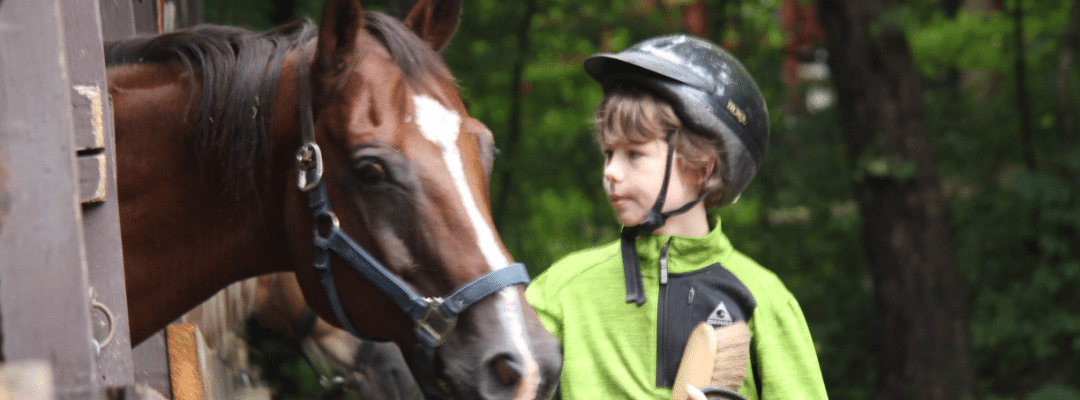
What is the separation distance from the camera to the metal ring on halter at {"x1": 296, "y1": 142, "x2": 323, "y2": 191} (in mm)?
1935

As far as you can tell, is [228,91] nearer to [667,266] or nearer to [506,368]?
[506,368]

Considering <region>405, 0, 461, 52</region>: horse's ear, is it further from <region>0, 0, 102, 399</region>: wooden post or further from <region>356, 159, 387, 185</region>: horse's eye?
<region>0, 0, 102, 399</region>: wooden post

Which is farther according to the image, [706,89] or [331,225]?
[706,89]

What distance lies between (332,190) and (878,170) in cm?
490

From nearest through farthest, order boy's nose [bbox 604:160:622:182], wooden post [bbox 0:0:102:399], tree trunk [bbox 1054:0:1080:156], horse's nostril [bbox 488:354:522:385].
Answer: wooden post [bbox 0:0:102:399]
horse's nostril [bbox 488:354:522:385]
boy's nose [bbox 604:160:622:182]
tree trunk [bbox 1054:0:1080:156]

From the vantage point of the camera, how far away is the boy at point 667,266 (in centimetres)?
205

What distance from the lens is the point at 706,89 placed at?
2205 mm

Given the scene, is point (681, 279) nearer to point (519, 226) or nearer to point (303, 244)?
point (303, 244)

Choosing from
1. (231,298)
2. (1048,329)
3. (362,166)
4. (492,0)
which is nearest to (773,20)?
(492,0)

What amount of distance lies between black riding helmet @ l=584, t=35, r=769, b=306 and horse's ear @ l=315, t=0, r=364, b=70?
0.64 metres

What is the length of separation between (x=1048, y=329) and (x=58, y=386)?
22.0 ft

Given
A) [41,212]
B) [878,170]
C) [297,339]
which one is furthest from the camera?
[878,170]

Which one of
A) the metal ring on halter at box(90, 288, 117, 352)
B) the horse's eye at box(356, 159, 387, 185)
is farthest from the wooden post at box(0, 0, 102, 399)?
the horse's eye at box(356, 159, 387, 185)

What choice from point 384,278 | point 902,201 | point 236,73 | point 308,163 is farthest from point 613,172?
point 902,201
